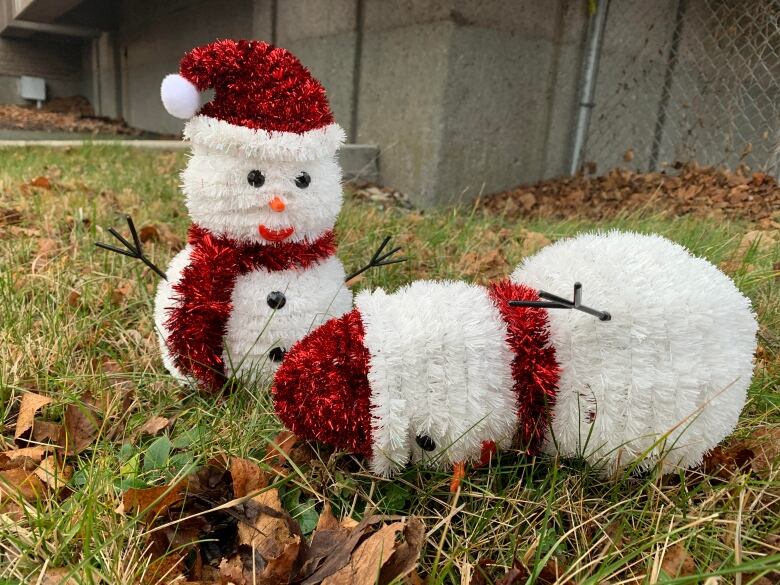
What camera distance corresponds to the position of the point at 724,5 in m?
4.52

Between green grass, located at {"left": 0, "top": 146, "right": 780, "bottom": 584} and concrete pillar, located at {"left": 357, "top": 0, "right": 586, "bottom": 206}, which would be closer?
green grass, located at {"left": 0, "top": 146, "right": 780, "bottom": 584}

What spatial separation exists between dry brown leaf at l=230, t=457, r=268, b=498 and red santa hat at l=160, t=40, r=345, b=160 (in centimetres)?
60

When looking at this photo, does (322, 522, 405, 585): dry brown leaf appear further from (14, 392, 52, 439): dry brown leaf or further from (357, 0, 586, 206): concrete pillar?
(357, 0, 586, 206): concrete pillar

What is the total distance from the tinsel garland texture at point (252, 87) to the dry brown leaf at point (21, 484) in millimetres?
754

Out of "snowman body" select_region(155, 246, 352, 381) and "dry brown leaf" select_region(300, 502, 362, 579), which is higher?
"snowman body" select_region(155, 246, 352, 381)

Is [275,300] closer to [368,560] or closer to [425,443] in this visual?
[425,443]

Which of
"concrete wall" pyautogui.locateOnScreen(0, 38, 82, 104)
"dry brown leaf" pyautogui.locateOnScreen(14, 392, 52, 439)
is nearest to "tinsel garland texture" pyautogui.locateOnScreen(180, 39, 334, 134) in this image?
"dry brown leaf" pyautogui.locateOnScreen(14, 392, 52, 439)

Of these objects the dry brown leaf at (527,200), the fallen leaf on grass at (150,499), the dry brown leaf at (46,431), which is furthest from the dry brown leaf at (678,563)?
the dry brown leaf at (527,200)

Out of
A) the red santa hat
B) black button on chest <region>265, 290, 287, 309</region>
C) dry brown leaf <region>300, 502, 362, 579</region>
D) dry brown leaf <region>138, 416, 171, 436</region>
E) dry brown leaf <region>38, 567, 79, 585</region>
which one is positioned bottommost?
dry brown leaf <region>38, 567, 79, 585</region>

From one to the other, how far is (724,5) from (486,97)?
7.37 ft

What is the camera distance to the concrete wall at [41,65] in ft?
48.8

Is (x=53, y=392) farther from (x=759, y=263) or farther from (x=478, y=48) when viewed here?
(x=478, y=48)

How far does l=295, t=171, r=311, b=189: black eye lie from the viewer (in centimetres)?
117

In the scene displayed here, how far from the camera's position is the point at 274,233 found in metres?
1.18
